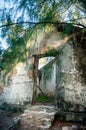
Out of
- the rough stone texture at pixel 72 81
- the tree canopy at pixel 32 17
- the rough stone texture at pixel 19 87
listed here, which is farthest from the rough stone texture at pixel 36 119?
the tree canopy at pixel 32 17

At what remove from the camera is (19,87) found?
10.1m

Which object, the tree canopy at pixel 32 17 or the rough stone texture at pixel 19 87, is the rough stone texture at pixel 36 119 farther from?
the tree canopy at pixel 32 17

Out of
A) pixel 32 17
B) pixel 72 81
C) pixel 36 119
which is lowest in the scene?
pixel 36 119

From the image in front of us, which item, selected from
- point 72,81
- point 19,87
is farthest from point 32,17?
point 19,87

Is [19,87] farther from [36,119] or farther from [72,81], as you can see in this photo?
[72,81]

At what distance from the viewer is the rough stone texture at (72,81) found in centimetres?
848

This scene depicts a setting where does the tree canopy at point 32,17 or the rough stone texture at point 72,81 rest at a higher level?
the tree canopy at point 32,17

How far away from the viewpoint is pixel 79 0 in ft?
15.3

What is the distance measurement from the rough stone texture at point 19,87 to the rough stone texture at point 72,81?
148 centimetres

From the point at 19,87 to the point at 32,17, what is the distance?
5.61 meters

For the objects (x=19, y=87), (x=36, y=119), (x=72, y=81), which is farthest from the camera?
(x=19, y=87)

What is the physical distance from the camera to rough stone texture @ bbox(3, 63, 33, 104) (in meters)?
9.93

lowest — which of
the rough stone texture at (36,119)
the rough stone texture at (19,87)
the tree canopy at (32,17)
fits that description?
the rough stone texture at (36,119)

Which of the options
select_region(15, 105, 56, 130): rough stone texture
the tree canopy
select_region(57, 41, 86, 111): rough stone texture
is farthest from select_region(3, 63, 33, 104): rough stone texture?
the tree canopy
